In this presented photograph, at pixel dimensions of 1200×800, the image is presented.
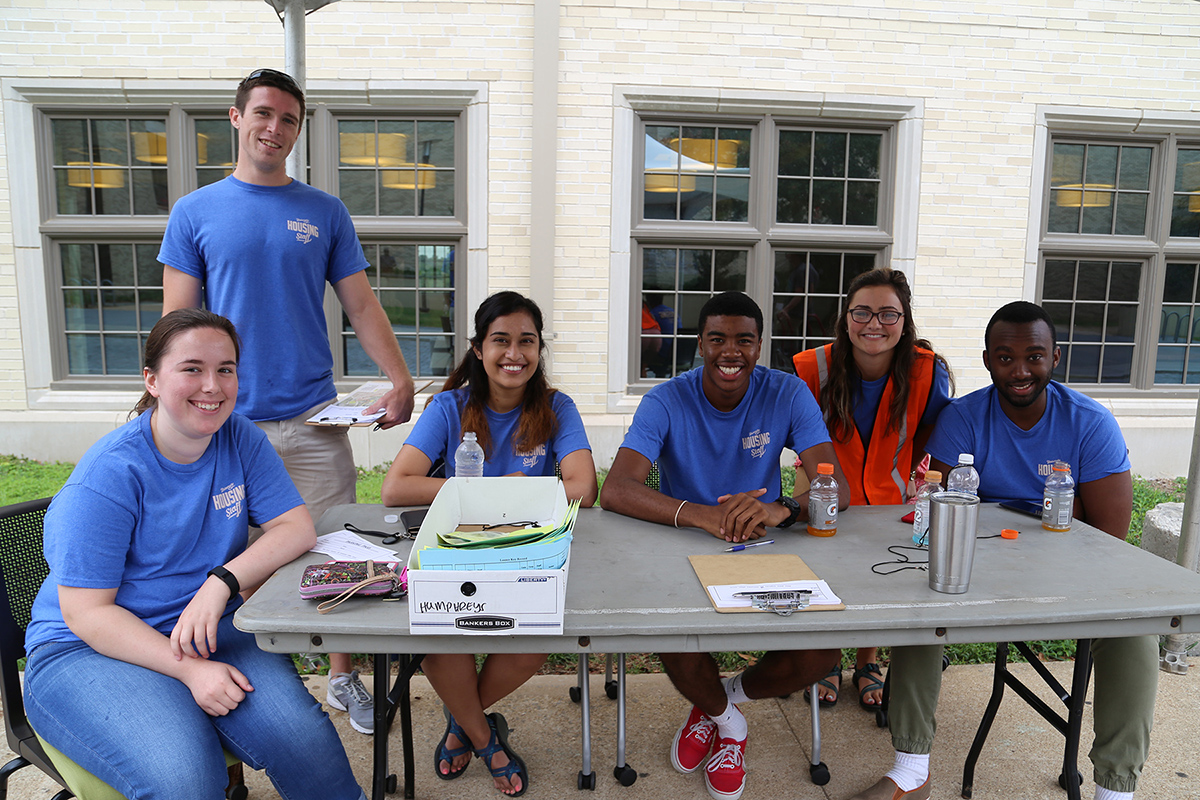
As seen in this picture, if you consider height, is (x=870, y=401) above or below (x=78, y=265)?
below

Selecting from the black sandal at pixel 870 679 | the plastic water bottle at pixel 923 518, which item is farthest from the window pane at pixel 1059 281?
the plastic water bottle at pixel 923 518

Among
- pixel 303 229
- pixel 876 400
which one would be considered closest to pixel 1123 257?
pixel 876 400

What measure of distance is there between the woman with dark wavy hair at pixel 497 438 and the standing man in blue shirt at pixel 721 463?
0.80 feet

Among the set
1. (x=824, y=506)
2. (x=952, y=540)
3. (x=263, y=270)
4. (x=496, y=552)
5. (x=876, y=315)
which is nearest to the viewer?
(x=496, y=552)

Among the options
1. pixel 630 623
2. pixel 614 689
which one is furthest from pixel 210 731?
pixel 614 689

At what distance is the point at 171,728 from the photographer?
168 cm

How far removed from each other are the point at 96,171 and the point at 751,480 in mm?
6015

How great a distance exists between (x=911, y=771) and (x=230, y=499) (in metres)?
2.13

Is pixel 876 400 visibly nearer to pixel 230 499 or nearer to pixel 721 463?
pixel 721 463

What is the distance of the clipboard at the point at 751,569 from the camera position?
1917mm

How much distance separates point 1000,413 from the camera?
270 cm

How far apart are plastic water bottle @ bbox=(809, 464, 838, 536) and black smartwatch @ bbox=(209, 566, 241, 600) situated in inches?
63.5

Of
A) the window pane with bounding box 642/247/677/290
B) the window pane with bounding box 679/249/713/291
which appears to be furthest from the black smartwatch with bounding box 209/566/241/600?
the window pane with bounding box 679/249/713/291

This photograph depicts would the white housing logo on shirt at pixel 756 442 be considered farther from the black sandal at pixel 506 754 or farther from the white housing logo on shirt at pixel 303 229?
the white housing logo on shirt at pixel 303 229
